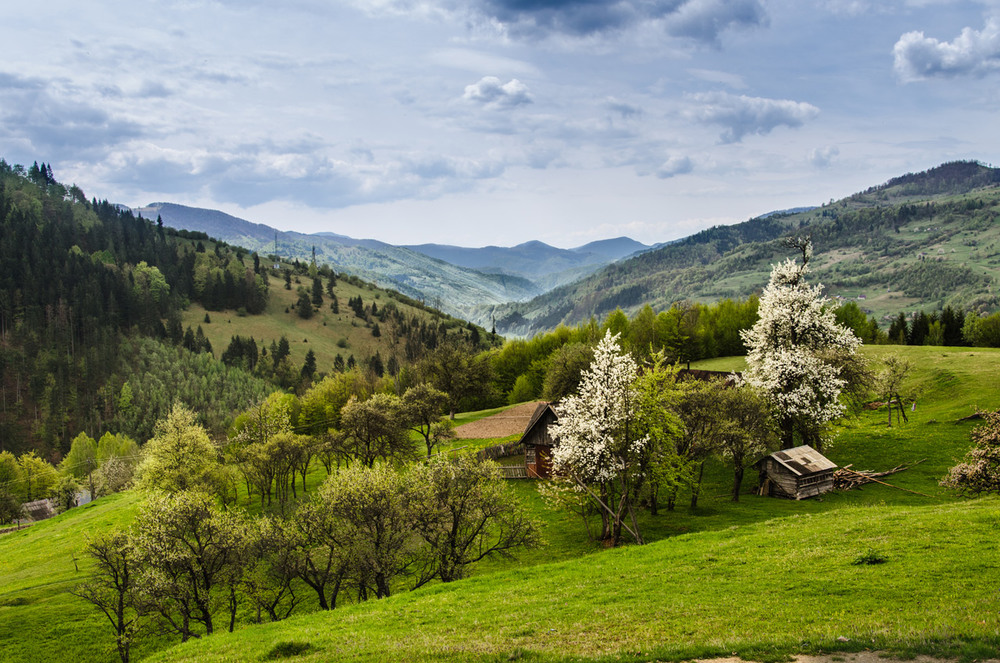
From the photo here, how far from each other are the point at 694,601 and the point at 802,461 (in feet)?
106

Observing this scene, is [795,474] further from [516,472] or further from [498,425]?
[498,425]

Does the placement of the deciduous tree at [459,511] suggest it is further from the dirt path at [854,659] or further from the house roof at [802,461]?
the house roof at [802,461]

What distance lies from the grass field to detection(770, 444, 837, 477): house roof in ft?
8.39

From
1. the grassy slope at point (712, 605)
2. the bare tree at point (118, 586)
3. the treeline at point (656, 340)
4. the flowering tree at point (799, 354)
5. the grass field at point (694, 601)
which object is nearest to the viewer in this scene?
the grassy slope at point (712, 605)

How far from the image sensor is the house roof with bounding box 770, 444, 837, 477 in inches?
1817

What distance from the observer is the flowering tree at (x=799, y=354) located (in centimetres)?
4900

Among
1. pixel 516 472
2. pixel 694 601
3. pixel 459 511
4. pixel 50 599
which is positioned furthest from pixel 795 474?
pixel 50 599

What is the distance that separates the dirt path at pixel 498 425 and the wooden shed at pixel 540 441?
17488mm

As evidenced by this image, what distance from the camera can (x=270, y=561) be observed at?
34375mm

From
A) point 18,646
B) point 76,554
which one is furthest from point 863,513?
point 76,554

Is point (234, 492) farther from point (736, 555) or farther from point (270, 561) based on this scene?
point (736, 555)

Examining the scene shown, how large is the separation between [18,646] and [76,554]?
18.5 metres

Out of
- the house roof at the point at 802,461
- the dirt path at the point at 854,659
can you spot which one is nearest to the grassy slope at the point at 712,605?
the dirt path at the point at 854,659

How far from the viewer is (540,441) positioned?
197 feet
